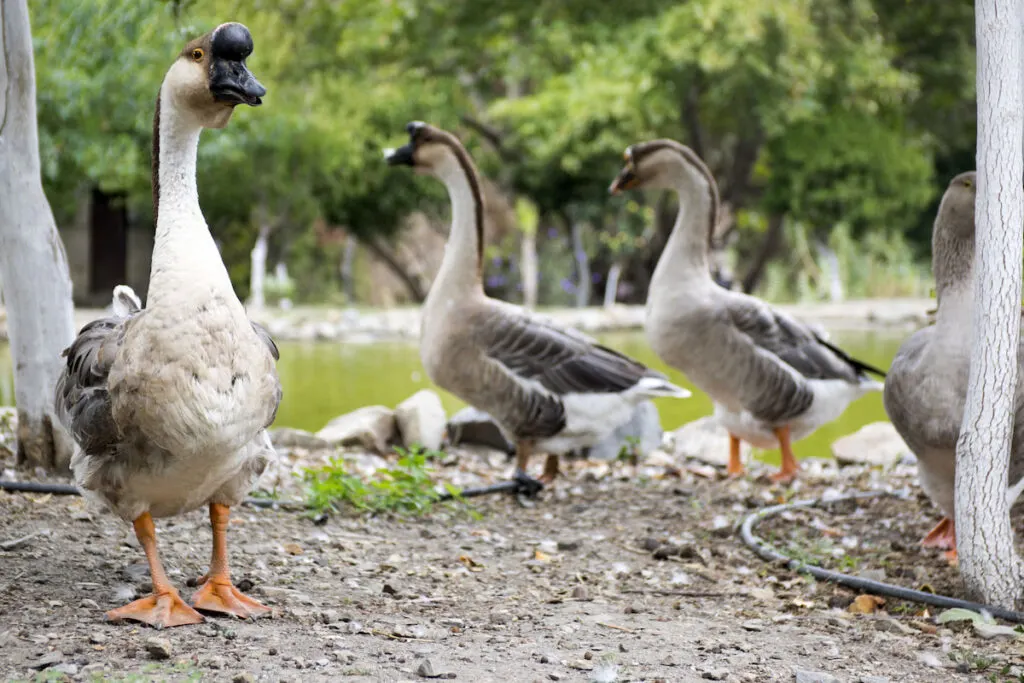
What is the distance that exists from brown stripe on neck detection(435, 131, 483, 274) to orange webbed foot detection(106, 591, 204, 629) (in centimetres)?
292

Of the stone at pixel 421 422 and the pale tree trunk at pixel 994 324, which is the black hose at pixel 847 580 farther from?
the stone at pixel 421 422

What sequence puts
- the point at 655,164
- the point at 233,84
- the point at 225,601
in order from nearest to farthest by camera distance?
1. the point at 233,84
2. the point at 225,601
3. the point at 655,164

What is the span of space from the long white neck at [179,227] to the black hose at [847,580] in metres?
2.36

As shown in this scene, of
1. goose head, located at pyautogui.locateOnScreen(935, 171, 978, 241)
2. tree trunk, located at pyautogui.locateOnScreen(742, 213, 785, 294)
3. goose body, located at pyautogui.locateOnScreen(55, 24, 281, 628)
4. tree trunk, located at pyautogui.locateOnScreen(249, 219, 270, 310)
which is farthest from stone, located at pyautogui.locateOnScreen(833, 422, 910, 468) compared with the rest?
tree trunk, located at pyautogui.locateOnScreen(742, 213, 785, 294)

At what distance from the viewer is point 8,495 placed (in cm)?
418

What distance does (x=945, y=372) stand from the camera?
3857 millimetres

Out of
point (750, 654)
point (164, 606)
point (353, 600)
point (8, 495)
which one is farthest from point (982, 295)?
point (8, 495)

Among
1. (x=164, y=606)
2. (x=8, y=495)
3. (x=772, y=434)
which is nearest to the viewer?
(x=164, y=606)

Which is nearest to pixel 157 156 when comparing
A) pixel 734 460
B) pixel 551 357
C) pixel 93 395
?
pixel 93 395

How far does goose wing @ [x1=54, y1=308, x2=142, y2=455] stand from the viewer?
2.92 metres

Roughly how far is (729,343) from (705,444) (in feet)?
5.34

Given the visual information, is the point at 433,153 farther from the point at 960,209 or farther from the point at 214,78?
the point at 214,78

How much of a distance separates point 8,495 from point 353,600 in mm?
1616

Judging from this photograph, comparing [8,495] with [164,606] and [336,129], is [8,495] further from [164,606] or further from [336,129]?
[336,129]
